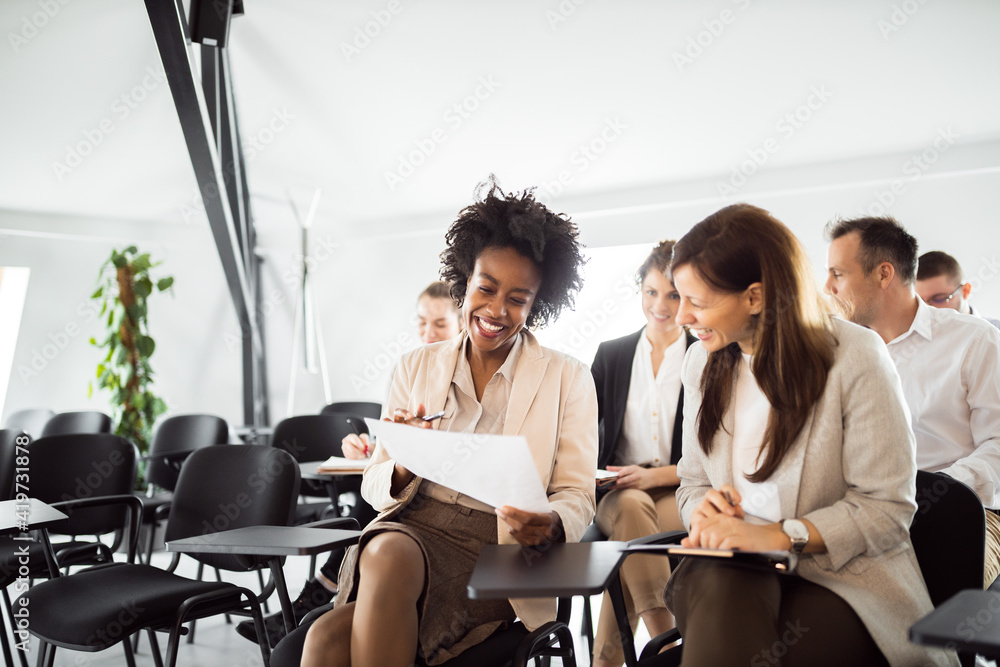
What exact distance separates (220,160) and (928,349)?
16.9ft

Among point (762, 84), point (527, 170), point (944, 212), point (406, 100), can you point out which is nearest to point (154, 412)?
point (406, 100)

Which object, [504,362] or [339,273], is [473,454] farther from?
[339,273]

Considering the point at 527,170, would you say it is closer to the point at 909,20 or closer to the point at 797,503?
the point at 909,20

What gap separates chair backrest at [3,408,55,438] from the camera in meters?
5.59

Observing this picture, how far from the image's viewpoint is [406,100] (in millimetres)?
4938

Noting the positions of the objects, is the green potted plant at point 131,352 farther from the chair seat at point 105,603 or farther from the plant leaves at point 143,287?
the chair seat at point 105,603

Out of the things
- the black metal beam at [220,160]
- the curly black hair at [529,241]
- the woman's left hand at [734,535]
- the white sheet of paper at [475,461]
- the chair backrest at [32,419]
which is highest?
the black metal beam at [220,160]

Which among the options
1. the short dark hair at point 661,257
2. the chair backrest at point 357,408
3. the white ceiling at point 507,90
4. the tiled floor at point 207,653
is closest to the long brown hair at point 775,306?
the short dark hair at point 661,257

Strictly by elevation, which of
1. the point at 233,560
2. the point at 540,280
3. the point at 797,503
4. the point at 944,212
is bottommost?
the point at 233,560

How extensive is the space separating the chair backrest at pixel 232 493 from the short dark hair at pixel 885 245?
75.9 inches

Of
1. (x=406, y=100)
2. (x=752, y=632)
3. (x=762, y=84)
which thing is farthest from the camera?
(x=406, y=100)

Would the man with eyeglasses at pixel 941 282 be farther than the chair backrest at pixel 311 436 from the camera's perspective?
No

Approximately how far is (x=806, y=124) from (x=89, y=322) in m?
6.21

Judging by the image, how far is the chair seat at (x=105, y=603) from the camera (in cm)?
187
